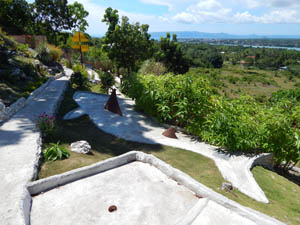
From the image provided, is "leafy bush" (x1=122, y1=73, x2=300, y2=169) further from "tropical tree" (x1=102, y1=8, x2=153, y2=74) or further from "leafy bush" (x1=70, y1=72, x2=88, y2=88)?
"tropical tree" (x1=102, y1=8, x2=153, y2=74)

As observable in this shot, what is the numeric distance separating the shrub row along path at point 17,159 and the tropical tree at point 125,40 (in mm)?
13310

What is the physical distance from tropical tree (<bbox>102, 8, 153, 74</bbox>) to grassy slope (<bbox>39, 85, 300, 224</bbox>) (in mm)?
13864

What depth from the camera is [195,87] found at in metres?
9.53

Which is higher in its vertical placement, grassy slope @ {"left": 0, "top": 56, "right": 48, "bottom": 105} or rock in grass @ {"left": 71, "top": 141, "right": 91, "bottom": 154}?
grassy slope @ {"left": 0, "top": 56, "right": 48, "bottom": 105}

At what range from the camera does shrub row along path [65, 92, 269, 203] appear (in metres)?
5.98

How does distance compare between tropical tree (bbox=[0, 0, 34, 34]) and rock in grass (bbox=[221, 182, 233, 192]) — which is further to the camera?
tropical tree (bbox=[0, 0, 34, 34])

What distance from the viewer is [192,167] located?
6.49m

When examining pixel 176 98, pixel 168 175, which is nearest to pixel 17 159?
pixel 168 175

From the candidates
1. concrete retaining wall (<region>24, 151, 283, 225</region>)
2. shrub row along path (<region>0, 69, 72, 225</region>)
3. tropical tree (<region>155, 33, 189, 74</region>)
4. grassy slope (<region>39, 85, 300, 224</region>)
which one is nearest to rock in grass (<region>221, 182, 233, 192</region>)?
grassy slope (<region>39, 85, 300, 224</region>)

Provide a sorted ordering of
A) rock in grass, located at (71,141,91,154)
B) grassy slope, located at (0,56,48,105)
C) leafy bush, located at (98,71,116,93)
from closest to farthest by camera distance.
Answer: rock in grass, located at (71,141,91,154), grassy slope, located at (0,56,48,105), leafy bush, located at (98,71,116,93)

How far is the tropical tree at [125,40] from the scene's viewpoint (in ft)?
69.2

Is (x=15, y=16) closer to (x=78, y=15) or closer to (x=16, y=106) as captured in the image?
(x=78, y=15)

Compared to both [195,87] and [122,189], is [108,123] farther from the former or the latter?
[122,189]

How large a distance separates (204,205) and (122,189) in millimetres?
1677
